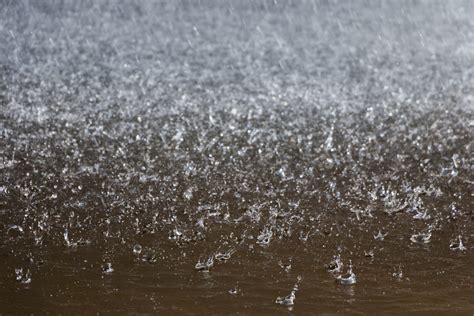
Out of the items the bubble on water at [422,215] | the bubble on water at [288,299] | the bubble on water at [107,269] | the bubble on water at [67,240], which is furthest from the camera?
the bubble on water at [422,215]

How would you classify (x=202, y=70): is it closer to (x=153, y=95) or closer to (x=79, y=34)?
(x=153, y=95)

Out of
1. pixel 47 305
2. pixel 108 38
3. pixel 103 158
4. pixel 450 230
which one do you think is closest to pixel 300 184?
pixel 450 230

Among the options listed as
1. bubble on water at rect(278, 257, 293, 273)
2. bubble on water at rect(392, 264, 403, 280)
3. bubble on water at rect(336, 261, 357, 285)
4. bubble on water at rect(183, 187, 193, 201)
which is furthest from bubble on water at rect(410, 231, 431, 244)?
bubble on water at rect(183, 187, 193, 201)

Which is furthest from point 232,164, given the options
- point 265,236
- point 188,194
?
point 265,236

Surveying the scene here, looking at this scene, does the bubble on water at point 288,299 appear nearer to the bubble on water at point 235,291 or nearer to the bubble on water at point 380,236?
the bubble on water at point 235,291

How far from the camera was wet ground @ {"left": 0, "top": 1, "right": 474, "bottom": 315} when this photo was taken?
1963mm

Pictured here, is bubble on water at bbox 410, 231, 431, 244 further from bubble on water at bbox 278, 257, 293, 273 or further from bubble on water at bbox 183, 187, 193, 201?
bubble on water at bbox 183, 187, 193, 201

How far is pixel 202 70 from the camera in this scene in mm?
3525

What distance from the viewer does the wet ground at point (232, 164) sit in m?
1.96

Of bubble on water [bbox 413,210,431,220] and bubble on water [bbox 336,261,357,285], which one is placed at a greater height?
bubble on water [bbox 413,210,431,220]

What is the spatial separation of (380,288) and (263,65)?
1863mm

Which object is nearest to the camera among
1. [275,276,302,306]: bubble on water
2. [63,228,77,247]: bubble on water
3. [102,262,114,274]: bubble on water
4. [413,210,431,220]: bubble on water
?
[275,276,302,306]: bubble on water

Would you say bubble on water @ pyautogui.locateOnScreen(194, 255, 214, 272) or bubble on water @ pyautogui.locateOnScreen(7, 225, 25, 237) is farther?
bubble on water @ pyautogui.locateOnScreen(7, 225, 25, 237)

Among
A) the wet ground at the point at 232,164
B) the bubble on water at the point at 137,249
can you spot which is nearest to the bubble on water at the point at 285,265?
the wet ground at the point at 232,164
